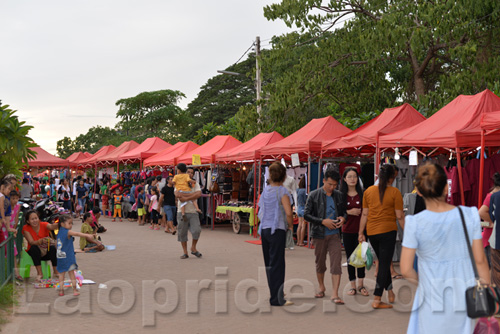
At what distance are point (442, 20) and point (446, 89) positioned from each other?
7.02 feet

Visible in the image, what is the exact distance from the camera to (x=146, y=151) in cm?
2877

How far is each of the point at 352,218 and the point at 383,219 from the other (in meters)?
0.91

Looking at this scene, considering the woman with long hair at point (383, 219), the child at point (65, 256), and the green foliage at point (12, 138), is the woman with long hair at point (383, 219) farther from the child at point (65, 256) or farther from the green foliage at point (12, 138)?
the green foliage at point (12, 138)

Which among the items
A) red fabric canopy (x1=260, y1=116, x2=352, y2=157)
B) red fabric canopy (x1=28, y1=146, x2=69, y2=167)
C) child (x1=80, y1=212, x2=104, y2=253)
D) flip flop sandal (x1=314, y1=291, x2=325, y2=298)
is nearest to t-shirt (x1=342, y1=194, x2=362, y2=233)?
flip flop sandal (x1=314, y1=291, x2=325, y2=298)

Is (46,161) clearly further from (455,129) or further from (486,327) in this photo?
(486,327)

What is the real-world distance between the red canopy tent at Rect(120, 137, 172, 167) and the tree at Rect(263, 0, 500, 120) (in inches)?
335

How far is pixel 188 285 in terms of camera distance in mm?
9477

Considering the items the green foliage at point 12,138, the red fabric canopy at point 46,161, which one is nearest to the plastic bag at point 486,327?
the green foliage at point 12,138

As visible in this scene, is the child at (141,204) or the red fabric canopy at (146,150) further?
→ the red fabric canopy at (146,150)

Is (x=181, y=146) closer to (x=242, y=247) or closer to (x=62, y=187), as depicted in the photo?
(x=62, y=187)

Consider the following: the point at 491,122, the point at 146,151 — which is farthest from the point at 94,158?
the point at 491,122

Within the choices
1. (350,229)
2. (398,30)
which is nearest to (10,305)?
(350,229)

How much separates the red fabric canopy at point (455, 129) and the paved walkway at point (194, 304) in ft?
8.56

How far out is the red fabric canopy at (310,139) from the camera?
48.1 feet
